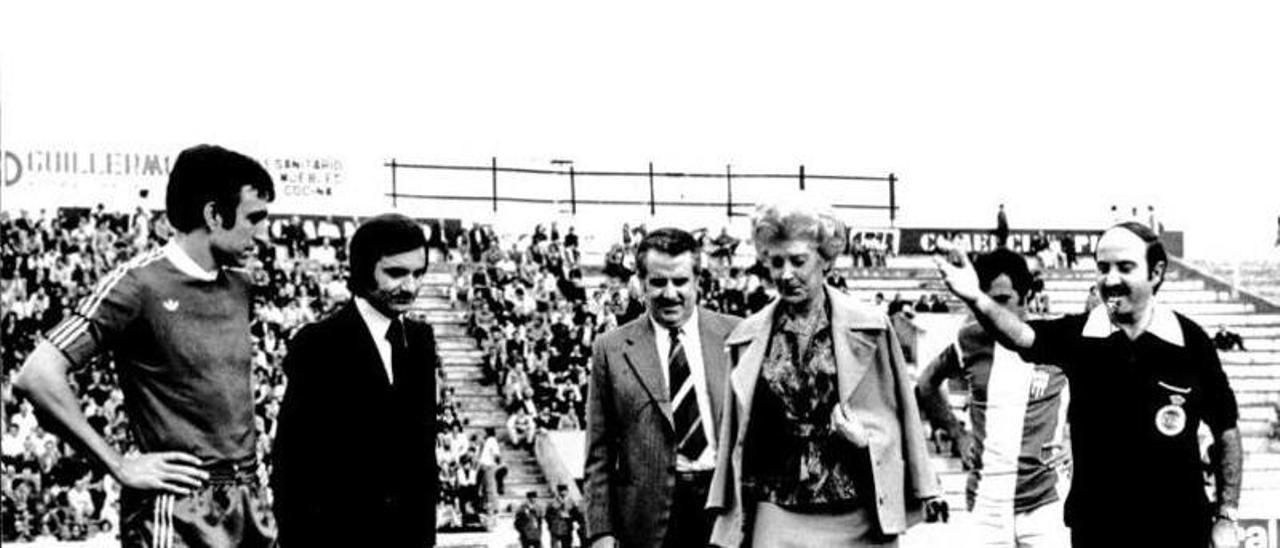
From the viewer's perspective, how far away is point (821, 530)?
630cm

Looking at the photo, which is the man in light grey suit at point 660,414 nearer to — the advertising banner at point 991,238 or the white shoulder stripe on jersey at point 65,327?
the white shoulder stripe on jersey at point 65,327

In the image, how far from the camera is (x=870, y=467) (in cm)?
629

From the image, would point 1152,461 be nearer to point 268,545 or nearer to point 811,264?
point 811,264

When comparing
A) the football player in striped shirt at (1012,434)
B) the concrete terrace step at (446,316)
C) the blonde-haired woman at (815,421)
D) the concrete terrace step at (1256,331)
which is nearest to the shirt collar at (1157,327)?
the blonde-haired woman at (815,421)

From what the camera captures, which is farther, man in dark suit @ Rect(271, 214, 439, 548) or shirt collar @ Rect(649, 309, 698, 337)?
shirt collar @ Rect(649, 309, 698, 337)

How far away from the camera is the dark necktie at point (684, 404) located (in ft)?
24.2

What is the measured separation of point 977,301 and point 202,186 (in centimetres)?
261

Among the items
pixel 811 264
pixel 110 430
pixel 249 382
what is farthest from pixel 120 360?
pixel 110 430

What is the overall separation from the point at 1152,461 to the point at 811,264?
5.09ft

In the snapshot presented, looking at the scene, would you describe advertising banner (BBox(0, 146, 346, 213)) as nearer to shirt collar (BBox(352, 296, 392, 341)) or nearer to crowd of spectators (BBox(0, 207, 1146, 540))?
crowd of spectators (BBox(0, 207, 1146, 540))

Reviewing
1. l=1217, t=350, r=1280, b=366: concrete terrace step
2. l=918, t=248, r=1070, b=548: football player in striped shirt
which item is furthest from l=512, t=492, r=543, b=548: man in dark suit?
l=1217, t=350, r=1280, b=366: concrete terrace step

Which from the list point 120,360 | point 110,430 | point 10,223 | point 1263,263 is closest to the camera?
point 120,360

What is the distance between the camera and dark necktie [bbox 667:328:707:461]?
7387mm

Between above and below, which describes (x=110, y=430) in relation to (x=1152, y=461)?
below
